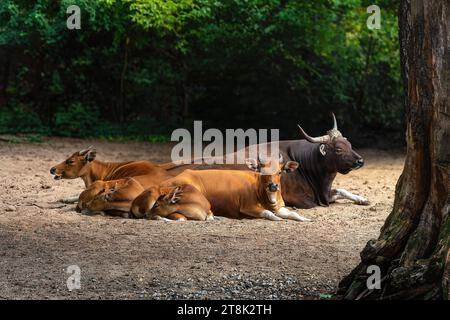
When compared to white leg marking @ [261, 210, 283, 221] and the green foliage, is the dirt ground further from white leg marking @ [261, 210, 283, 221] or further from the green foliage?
the green foliage

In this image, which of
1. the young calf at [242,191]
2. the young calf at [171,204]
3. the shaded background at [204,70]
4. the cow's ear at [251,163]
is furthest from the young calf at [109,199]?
the shaded background at [204,70]

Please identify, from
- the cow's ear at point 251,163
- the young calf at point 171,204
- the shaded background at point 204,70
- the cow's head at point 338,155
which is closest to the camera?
the young calf at point 171,204

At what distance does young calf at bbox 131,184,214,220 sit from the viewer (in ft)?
28.9

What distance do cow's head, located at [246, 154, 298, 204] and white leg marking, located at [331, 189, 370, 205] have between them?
907mm

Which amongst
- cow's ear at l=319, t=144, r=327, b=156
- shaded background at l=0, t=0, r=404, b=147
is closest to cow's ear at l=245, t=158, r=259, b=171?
cow's ear at l=319, t=144, r=327, b=156

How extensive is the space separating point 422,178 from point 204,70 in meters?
11.9

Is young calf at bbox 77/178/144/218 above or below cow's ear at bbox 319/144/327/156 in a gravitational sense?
below

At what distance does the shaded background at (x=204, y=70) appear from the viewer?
16016 mm

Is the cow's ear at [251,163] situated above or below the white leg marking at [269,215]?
above

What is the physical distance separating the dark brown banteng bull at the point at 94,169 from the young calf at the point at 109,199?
25.8 inches

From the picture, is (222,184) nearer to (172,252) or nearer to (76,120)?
(172,252)

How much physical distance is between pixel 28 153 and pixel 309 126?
5568mm

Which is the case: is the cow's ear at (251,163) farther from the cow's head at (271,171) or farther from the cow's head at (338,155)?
the cow's head at (338,155)

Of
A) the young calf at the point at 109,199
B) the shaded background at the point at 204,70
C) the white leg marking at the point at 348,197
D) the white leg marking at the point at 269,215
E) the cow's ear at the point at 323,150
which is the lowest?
the white leg marking at the point at 269,215
